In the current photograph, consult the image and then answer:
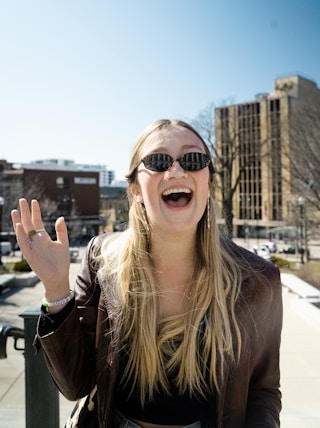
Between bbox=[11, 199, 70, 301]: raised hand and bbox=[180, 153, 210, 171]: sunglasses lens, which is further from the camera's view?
bbox=[180, 153, 210, 171]: sunglasses lens

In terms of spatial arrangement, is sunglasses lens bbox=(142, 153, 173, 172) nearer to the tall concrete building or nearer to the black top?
the black top

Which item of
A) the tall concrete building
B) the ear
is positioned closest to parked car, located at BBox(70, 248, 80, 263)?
the ear

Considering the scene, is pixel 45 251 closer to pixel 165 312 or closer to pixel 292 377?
pixel 165 312

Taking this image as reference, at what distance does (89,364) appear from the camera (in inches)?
69.6

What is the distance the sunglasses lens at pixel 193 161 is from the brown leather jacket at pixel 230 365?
507mm

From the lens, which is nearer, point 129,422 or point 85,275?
point 129,422

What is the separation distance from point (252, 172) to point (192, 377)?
6932 cm

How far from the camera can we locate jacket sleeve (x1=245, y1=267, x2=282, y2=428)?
1752mm

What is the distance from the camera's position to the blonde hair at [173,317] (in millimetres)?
1695

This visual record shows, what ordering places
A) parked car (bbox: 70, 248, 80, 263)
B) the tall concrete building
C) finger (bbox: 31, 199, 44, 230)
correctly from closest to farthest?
finger (bbox: 31, 199, 44, 230) → parked car (bbox: 70, 248, 80, 263) → the tall concrete building

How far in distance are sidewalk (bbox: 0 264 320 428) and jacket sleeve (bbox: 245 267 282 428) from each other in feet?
9.36

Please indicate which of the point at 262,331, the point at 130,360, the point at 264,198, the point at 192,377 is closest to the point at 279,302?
the point at 262,331

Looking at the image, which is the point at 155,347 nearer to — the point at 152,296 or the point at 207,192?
the point at 152,296

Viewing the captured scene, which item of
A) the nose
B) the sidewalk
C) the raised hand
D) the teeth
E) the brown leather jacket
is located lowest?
the sidewalk
